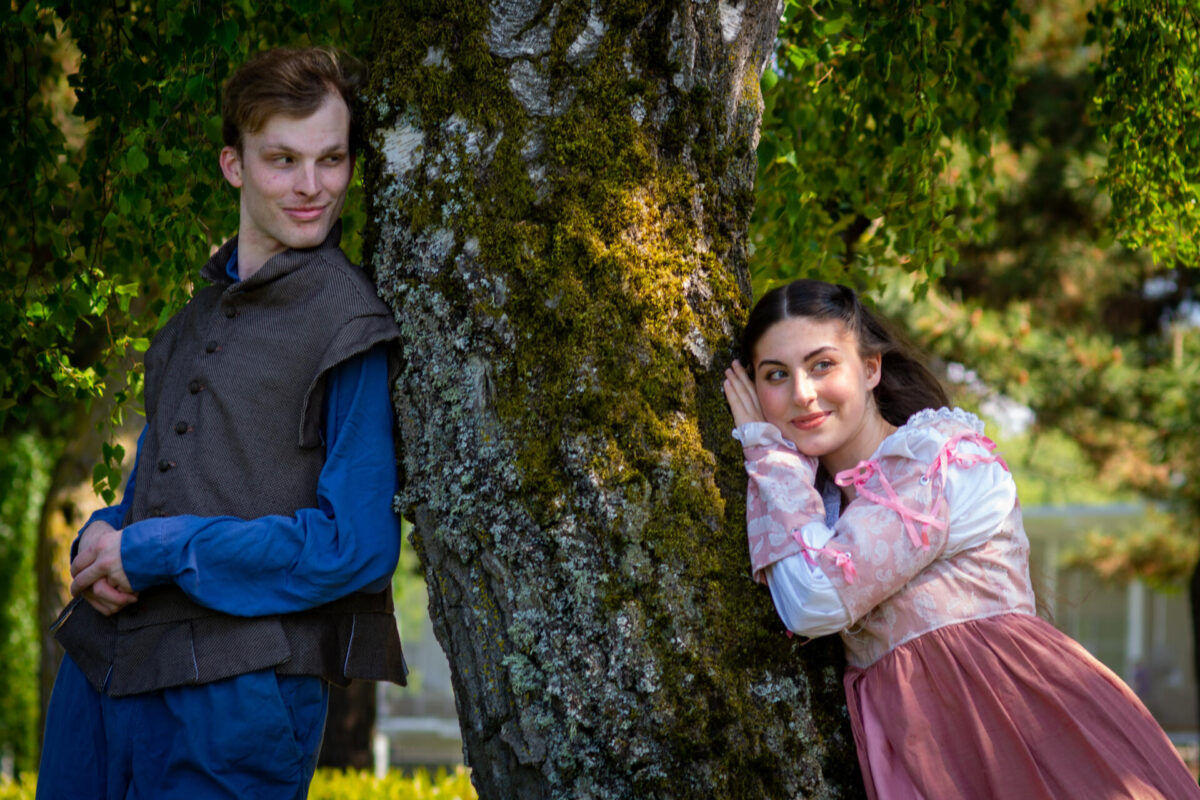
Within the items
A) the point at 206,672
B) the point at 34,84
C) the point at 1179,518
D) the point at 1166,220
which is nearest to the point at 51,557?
the point at 34,84

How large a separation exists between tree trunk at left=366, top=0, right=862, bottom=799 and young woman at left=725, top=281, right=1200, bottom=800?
7cm

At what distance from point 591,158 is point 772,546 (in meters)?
0.78

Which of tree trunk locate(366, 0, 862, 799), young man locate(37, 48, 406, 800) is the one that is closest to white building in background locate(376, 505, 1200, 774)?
young man locate(37, 48, 406, 800)

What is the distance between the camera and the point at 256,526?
6.20ft

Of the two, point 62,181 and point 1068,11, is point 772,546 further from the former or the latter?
point 1068,11

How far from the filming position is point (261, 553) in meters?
1.88

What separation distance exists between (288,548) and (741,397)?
87 centimetres

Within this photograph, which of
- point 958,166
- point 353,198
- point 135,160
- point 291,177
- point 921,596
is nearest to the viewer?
point 921,596

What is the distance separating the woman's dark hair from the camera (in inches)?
81.7

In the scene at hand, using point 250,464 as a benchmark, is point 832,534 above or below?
below

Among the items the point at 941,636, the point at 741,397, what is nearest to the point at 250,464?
the point at 741,397

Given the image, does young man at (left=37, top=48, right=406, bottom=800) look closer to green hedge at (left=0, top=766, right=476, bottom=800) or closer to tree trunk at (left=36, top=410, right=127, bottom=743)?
green hedge at (left=0, top=766, right=476, bottom=800)

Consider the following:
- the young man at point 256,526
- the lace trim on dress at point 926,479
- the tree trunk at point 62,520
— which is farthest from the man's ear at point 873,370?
the tree trunk at point 62,520

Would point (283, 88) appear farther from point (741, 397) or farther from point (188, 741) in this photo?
point (188, 741)
